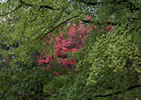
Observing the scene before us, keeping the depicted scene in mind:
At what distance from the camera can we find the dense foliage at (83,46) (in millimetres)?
2045

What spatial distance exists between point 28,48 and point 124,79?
97.5 inches

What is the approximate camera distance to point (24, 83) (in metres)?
4.78

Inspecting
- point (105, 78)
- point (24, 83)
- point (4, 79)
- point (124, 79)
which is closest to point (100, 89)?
point (105, 78)

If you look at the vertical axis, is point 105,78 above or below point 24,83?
above

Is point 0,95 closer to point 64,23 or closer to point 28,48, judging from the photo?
point 28,48

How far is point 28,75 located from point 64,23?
195 centimetres

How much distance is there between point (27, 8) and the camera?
410cm

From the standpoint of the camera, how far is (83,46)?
392 cm

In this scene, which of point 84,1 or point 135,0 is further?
point 84,1

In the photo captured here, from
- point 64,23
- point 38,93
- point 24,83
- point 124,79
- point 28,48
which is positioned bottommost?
point 38,93

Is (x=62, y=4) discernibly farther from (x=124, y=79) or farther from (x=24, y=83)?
(x=24, y=83)

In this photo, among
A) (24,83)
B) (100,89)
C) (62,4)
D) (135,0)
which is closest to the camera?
(135,0)

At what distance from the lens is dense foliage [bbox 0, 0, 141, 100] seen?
2.04 m

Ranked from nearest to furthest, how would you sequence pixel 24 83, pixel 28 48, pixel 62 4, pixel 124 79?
pixel 124 79, pixel 62 4, pixel 28 48, pixel 24 83
